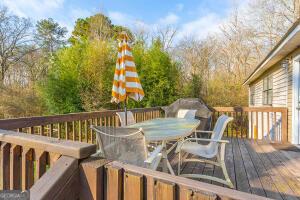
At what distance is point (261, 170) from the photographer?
344 centimetres

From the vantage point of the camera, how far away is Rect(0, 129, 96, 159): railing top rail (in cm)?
110

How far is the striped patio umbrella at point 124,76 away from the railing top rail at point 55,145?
2.27 m

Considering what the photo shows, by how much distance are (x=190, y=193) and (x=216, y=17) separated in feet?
63.1

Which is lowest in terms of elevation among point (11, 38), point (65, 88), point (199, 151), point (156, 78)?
point (199, 151)

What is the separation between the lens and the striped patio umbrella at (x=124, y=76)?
3.72m

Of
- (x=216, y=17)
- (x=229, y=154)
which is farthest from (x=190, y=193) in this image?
(x=216, y=17)

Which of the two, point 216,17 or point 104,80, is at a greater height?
point 216,17

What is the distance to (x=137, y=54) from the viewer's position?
9750 mm

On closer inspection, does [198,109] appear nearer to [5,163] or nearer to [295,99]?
[295,99]

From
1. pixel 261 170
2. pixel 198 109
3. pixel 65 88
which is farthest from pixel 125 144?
pixel 65 88

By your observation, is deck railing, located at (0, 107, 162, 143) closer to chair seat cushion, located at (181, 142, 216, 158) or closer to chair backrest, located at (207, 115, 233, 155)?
chair seat cushion, located at (181, 142, 216, 158)

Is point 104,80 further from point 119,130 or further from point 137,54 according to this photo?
point 119,130

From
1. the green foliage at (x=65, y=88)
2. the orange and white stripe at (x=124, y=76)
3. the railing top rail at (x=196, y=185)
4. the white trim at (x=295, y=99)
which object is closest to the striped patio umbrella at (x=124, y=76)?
the orange and white stripe at (x=124, y=76)

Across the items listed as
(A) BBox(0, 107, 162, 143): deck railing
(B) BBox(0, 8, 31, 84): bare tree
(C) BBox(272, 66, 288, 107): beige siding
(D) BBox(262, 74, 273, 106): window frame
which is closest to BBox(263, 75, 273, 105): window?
(D) BBox(262, 74, 273, 106): window frame
